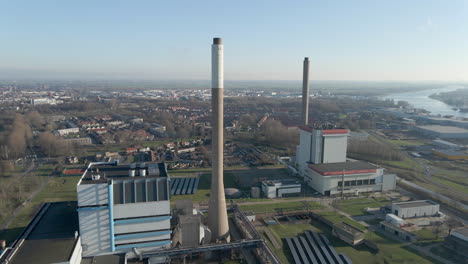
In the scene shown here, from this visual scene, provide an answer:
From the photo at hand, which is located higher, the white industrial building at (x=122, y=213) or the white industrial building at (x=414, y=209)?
the white industrial building at (x=122, y=213)

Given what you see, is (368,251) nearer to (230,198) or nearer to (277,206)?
(277,206)

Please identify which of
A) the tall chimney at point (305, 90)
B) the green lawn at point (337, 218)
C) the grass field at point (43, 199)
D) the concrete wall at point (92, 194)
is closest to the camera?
the concrete wall at point (92, 194)

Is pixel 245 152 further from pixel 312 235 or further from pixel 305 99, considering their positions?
pixel 312 235

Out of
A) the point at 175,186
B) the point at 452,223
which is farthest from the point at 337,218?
the point at 175,186

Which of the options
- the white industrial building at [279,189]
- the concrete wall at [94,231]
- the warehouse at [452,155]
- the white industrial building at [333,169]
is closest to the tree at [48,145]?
the white industrial building at [279,189]

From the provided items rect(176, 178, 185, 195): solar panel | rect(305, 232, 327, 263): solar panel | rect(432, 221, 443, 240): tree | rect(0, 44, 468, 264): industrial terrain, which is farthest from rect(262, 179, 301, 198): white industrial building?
rect(432, 221, 443, 240): tree

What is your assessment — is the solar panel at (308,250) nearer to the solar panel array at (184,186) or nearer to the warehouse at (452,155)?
the solar panel array at (184,186)

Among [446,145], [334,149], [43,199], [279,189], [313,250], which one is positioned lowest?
[313,250]
